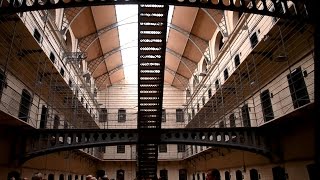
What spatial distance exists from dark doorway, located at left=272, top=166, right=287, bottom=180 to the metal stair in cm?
319

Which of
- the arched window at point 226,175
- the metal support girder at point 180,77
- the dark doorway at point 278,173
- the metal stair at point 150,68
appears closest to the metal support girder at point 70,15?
the metal stair at point 150,68

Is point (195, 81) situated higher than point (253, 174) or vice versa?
point (195, 81)

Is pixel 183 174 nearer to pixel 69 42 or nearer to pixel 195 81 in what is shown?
pixel 195 81

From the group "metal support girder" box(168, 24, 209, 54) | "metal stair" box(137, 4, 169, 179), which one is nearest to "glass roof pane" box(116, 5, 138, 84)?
"metal support girder" box(168, 24, 209, 54)

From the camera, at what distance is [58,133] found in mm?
7777

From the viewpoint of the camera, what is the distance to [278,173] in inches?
306

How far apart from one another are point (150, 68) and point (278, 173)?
4.34 metres

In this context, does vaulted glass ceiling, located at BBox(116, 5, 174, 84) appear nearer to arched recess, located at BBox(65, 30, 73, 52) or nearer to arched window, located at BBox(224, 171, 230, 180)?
arched recess, located at BBox(65, 30, 73, 52)

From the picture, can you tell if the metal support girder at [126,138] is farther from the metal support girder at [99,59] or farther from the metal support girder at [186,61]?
the metal support girder at [186,61]

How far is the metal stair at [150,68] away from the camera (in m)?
6.56

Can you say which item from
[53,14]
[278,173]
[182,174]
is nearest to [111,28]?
[53,14]

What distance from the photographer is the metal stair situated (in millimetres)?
6559

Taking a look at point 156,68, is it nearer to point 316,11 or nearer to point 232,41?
point 232,41

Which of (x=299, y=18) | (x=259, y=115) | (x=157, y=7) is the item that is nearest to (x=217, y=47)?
(x=259, y=115)
